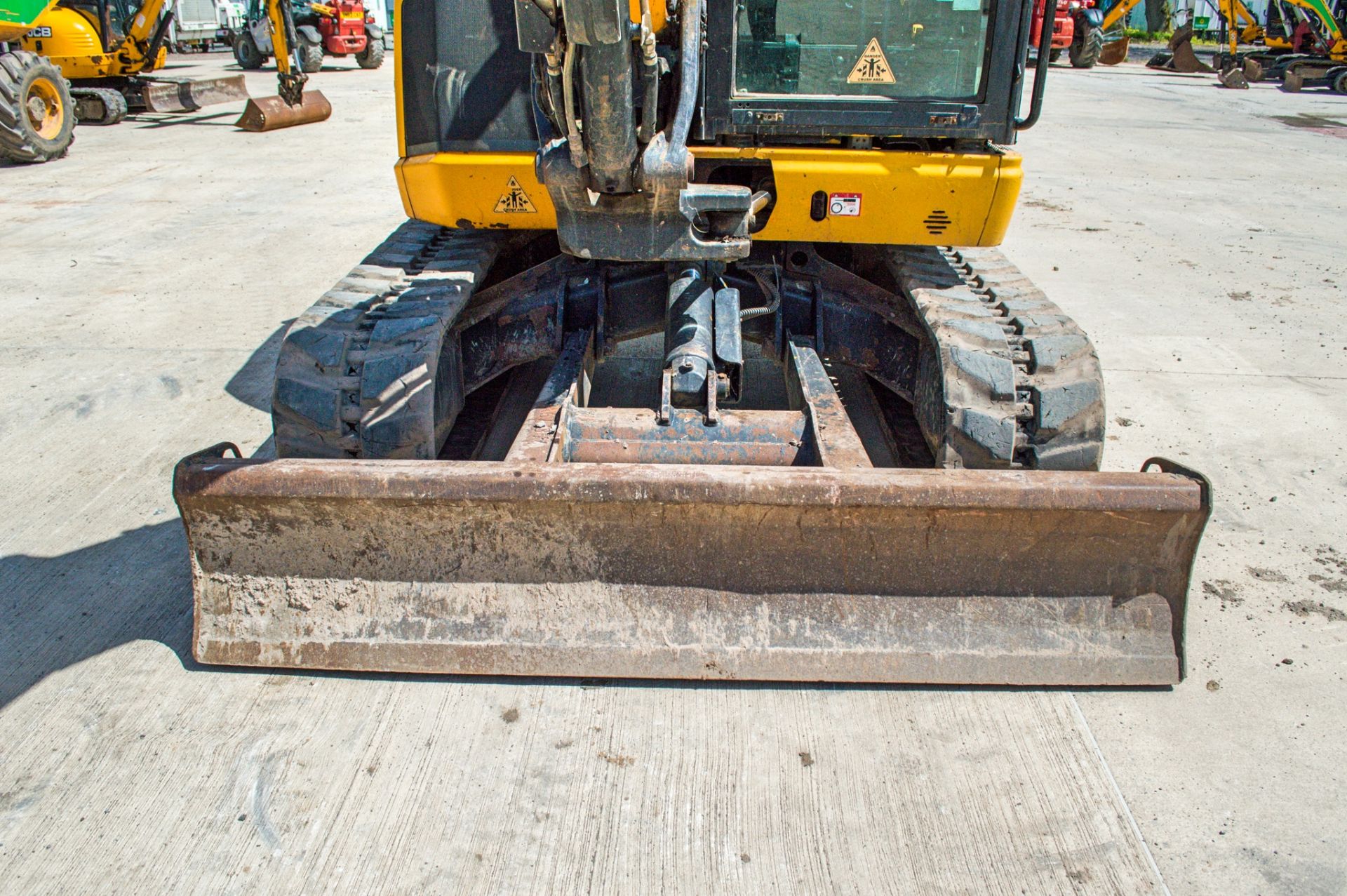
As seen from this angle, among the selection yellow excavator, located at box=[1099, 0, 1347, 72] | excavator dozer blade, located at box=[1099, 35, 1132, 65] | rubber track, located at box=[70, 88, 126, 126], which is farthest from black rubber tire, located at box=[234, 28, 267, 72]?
excavator dozer blade, located at box=[1099, 35, 1132, 65]

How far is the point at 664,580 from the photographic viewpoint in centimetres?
303

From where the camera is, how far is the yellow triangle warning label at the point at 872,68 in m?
3.70

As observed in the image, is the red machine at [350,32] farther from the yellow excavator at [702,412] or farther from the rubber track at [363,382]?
the rubber track at [363,382]

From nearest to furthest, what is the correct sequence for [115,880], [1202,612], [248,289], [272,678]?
[115,880] < [272,678] < [1202,612] < [248,289]

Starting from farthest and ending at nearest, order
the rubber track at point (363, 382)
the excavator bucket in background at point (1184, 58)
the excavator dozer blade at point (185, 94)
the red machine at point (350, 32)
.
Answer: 1. the excavator bucket in background at point (1184, 58)
2. the red machine at point (350, 32)
3. the excavator dozer blade at point (185, 94)
4. the rubber track at point (363, 382)

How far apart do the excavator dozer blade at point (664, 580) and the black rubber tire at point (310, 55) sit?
21.7 m

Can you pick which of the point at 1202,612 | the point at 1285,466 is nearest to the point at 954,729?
the point at 1202,612

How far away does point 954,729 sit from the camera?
2.92 metres

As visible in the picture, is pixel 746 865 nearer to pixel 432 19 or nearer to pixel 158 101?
pixel 432 19

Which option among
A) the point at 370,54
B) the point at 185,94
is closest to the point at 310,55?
the point at 370,54

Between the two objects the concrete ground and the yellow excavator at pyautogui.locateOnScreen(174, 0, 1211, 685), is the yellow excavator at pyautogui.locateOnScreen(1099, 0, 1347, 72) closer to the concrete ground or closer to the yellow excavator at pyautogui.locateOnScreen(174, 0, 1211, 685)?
the yellow excavator at pyautogui.locateOnScreen(174, 0, 1211, 685)

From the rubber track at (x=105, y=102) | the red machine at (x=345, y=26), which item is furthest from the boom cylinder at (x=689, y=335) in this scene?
the red machine at (x=345, y=26)

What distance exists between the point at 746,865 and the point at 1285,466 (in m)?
3.49

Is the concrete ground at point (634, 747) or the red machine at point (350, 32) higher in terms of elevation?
the red machine at point (350, 32)
